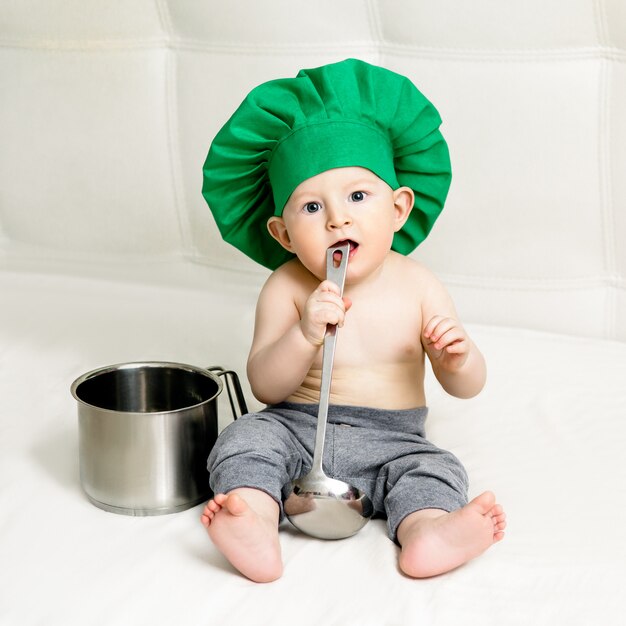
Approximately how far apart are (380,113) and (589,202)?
1.41 ft

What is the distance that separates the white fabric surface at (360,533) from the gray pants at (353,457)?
→ 0.04 metres

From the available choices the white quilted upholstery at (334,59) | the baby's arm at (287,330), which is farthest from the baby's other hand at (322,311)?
the white quilted upholstery at (334,59)

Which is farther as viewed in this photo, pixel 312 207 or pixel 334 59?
pixel 334 59

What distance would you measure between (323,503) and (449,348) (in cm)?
19

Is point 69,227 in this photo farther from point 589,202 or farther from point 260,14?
point 589,202

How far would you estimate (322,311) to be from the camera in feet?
3.02

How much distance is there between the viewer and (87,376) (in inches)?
39.9

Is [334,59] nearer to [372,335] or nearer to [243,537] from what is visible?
[372,335]

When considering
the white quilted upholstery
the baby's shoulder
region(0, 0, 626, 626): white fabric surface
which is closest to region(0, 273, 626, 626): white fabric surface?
region(0, 0, 626, 626): white fabric surface

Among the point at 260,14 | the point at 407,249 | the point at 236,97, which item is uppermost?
the point at 260,14

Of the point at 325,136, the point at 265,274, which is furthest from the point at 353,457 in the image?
the point at 265,274

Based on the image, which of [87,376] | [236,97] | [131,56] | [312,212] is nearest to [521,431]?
[312,212]

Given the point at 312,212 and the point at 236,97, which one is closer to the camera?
the point at 312,212

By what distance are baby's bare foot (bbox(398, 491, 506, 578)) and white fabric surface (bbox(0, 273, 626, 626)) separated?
0.01 meters
